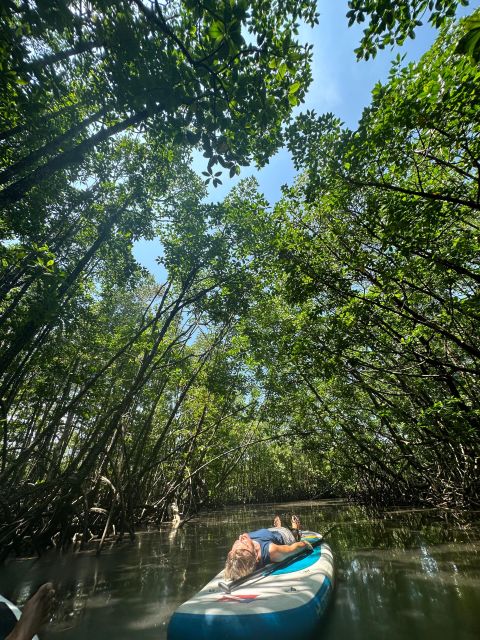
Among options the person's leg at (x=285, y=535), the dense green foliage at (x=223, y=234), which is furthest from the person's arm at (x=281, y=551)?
the dense green foliage at (x=223, y=234)

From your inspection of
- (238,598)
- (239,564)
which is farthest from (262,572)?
(238,598)

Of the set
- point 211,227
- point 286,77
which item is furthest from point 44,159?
point 286,77

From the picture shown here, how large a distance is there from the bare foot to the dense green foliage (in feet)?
11.1

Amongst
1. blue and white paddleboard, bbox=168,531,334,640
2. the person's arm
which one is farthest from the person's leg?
blue and white paddleboard, bbox=168,531,334,640

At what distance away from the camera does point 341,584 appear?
A: 16.2 ft

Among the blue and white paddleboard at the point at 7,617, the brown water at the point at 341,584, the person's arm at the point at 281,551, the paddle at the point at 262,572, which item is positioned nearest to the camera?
the blue and white paddleboard at the point at 7,617

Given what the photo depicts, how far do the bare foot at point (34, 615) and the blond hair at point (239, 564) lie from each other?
2.96 metres

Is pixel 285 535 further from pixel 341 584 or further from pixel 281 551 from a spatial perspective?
pixel 341 584

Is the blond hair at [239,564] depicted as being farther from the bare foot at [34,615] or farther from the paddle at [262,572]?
the bare foot at [34,615]

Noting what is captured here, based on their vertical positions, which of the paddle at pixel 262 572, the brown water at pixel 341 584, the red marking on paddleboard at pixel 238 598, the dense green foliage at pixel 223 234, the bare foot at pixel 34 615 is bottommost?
the brown water at pixel 341 584

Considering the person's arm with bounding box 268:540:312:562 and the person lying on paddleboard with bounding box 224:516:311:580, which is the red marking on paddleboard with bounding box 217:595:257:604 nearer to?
the person lying on paddleboard with bounding box 224:516:311:580

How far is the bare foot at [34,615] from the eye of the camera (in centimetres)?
174

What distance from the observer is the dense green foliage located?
142 inches

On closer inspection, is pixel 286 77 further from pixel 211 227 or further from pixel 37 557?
pixel 37 557
